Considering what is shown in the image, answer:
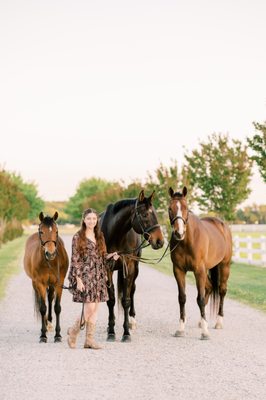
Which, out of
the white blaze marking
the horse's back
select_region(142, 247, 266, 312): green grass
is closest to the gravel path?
the horse's back

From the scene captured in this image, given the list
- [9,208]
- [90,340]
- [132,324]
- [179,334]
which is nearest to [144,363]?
[90,340]

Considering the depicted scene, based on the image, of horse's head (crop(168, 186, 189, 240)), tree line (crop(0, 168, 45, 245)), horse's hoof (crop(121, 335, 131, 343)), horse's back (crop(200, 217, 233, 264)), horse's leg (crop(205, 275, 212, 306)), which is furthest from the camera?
tree line (crop(0, 168, 45, 245))

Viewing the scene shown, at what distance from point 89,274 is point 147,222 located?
1.07 m

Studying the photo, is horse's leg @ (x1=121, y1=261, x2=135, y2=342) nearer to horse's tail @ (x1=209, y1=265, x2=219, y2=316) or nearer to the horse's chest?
the horse's chest

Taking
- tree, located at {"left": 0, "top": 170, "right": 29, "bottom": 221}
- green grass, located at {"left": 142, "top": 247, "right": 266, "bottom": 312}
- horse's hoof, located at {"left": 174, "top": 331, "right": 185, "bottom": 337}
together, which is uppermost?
tree, located at {"left": 0, "top": 170, "right": 29, "bottom": 221}

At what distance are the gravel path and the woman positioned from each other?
0.92 feet

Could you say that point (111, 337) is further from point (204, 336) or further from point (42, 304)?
point (204, 336)

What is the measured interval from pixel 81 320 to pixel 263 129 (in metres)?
14.0

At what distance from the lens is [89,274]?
8586 millimetres

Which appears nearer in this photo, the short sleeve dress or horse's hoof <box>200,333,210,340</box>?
the short sleeve dress

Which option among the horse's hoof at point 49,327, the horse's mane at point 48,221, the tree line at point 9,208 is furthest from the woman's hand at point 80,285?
the tree line at point 9,208

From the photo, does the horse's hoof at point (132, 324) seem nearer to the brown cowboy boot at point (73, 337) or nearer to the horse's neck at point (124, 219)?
the horse's neck at point (124, 219)

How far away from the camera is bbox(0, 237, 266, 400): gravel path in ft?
20.2

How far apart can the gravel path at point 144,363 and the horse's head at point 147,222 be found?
134 centimetres
